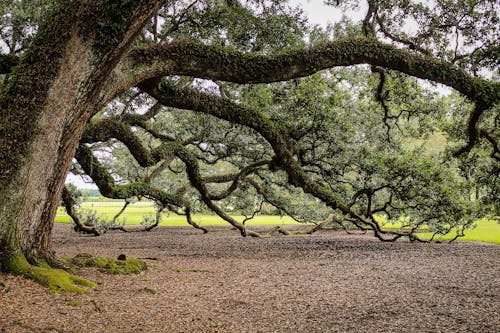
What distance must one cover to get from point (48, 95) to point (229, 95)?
365 inches

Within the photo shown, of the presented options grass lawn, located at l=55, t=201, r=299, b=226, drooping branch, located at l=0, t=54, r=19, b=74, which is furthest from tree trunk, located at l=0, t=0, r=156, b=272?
grass lawn, located at l=55, t=201, r=299, b=226

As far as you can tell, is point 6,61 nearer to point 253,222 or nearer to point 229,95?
point 229,95

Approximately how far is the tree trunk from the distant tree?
2 centimetres

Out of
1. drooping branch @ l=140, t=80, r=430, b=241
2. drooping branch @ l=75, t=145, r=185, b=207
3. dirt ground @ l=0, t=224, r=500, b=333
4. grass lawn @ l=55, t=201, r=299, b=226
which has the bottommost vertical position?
grass lawn @ l=55, t=201, r=299, b=226

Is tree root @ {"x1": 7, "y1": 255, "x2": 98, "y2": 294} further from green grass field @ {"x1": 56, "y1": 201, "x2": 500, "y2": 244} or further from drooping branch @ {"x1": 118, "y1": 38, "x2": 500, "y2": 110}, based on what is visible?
green grass field @ {"x1": 56, "y1": 201, "x2": 500, "y2": 244}

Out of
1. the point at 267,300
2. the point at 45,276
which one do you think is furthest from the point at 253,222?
the point at 45,276

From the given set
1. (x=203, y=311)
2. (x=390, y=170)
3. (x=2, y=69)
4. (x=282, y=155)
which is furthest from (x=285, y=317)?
(x=390, y=170)

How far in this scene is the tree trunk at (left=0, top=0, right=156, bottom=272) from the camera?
198 inches

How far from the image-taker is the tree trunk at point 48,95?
16.5 ft

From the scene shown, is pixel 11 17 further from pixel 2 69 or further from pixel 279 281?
pixel 279 281

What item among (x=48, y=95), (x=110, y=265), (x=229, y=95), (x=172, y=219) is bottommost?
(x=172, y=219)

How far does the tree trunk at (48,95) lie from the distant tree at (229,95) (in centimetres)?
2

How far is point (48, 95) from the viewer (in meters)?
5.14

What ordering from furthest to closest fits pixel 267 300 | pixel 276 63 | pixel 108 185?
pixel 108 185, pixel 276 63, pixel 267 300
